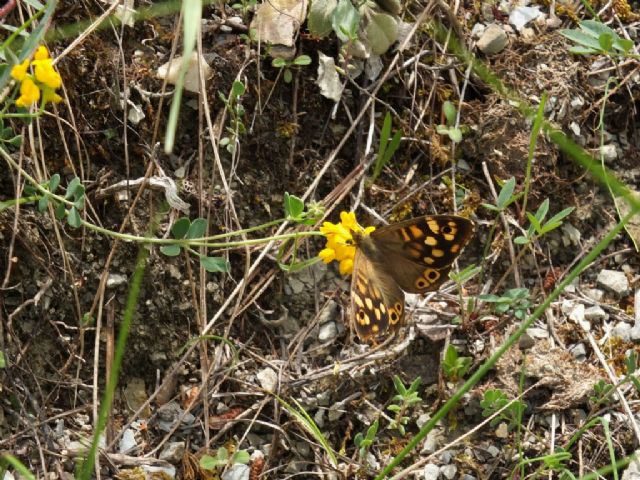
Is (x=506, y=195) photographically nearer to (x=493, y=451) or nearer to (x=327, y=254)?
(x=327, y=254)

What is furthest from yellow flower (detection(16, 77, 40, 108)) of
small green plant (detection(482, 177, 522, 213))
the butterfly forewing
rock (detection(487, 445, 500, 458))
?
rock (detection(487, 445, 500, 458))

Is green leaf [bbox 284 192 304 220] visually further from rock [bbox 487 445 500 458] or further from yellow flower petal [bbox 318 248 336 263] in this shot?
rock [bbox 487 445 500 458]

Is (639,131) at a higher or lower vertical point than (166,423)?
higher

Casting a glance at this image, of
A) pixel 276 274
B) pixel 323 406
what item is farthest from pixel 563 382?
pixel 276 274

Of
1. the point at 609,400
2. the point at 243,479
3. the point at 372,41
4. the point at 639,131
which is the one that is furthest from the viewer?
the point at 639,131

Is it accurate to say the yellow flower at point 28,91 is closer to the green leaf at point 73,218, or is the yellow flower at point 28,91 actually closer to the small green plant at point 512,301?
the green leaf at point 73,218

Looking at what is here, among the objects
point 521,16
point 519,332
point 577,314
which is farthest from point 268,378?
point 521,16

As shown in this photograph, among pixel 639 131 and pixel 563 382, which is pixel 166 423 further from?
pixel 639 131
